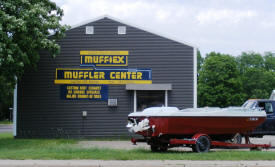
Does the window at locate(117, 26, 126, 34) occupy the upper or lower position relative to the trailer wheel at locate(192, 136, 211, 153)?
upper

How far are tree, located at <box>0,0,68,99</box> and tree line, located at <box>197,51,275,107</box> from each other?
174 feet

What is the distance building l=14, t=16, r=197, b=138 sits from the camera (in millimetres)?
23078

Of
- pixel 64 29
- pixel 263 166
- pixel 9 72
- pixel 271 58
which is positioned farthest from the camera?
pixel 271 58

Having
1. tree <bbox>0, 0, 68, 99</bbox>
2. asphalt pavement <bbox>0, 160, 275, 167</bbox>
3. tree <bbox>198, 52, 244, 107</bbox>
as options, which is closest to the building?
tree <bbox>0, 0, 68, 99</bbox>

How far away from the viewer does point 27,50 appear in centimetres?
2012

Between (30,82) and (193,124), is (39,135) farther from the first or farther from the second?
(193,124)

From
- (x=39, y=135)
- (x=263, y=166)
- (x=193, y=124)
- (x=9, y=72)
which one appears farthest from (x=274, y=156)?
(x=39, y=135)

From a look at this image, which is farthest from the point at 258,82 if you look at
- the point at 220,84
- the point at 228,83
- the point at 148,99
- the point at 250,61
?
the point at 148,99

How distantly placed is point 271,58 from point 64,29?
67.8m

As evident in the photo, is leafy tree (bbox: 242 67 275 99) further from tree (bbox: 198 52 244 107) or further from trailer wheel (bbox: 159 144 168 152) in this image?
trailer wheel (bbox: 159 144 168 152)

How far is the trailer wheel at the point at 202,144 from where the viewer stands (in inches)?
576

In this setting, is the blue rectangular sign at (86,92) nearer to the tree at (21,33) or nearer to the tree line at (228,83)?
the tree at (21,33)

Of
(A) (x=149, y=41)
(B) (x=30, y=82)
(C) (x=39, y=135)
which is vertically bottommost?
(C) (x=39, y=135)

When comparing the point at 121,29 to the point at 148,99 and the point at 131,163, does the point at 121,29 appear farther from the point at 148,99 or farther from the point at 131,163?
the point at 131,163
